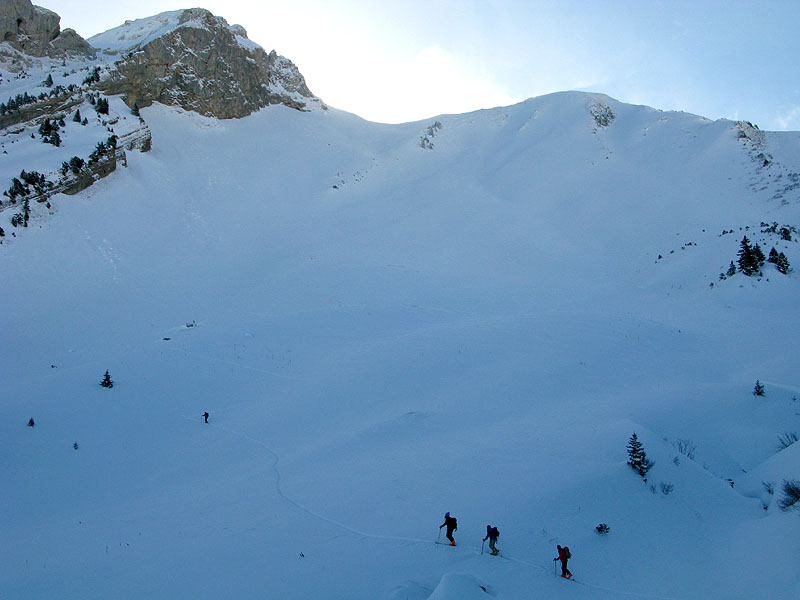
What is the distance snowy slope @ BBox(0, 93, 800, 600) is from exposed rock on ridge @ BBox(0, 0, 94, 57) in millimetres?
26251

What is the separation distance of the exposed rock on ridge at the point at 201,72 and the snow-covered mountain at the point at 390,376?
3.53 meters

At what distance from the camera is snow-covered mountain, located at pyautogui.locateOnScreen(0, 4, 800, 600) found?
344 inches

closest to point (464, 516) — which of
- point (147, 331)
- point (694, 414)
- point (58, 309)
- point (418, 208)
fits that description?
point (694, 414)

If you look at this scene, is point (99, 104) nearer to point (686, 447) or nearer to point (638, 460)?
point (638, 460)

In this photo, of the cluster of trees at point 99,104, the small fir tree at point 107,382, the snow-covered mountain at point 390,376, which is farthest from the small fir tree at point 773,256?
the cluster of trees at point 99,104

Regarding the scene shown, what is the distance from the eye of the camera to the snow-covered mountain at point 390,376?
28.6ft

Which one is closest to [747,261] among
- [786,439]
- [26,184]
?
[786,439]

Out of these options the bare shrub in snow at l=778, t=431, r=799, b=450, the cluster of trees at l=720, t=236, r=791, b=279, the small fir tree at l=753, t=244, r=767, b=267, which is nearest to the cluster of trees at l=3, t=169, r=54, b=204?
the bare shrub in snow at l=778, t=431, r=799, b=450

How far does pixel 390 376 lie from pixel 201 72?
49117 mm

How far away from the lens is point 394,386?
1705 centimetres

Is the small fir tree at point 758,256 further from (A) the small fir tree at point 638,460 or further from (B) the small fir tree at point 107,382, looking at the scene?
(B) the small fir tree at point 107,382

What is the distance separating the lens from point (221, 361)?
67.4 ft

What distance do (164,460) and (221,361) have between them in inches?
285

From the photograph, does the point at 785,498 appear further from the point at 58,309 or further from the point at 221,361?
the point at 58,309
